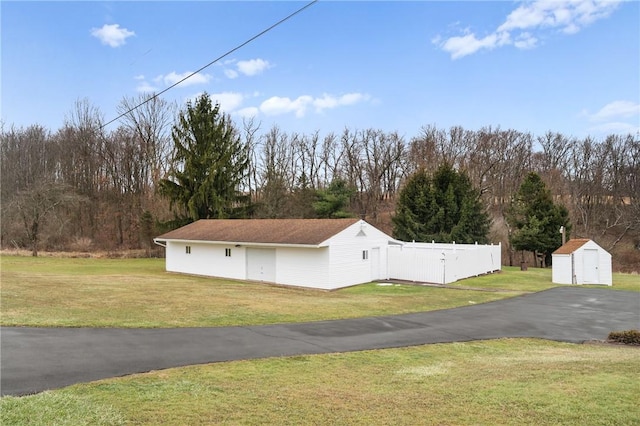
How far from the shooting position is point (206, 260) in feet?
88.8

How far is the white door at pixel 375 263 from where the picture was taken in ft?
80.0

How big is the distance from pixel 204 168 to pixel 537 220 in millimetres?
30238

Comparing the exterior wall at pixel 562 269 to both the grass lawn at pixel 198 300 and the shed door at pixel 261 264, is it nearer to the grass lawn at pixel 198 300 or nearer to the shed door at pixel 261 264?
the grass lawn at pixel 198 300

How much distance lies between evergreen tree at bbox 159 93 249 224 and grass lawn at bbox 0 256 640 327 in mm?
15188

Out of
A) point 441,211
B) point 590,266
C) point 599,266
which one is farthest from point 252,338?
point 441,211

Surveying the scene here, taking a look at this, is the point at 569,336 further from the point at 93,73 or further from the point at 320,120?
the point at 320,120

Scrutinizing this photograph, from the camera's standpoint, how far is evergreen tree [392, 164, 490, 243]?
123 ft

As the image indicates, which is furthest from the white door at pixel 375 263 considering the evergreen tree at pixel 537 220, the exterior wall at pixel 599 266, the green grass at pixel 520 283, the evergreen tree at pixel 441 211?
the evergreen tree at pixel 537 220

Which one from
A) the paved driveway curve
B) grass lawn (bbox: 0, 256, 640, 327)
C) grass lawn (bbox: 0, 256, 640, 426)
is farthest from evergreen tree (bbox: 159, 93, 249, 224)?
the paved driveway curve

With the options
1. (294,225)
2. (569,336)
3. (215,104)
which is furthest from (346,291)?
(215,104)

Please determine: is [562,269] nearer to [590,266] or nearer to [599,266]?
[590,266]

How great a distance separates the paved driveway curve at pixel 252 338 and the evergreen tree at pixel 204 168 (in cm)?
2892

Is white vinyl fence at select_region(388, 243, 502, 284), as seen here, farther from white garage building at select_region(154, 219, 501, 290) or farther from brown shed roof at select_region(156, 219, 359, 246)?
brown shed roof at select_region(156, 219, 359, 246)

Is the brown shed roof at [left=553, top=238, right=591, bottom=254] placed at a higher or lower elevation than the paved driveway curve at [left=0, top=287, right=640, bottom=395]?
higher
